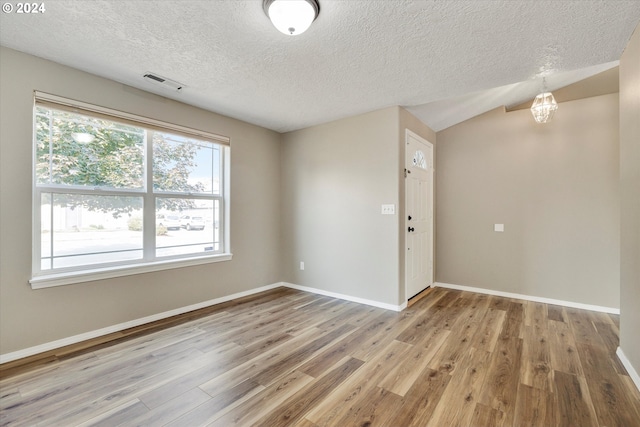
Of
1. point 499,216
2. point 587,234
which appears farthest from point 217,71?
point 587,234

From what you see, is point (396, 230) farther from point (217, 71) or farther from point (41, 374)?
point (41, 374)

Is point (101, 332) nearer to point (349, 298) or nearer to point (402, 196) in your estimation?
point (349, 298)

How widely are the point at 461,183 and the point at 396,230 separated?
177 centimetres

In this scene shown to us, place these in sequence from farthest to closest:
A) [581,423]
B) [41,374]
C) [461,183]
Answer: [461,183] → [41,374] → [581,423]

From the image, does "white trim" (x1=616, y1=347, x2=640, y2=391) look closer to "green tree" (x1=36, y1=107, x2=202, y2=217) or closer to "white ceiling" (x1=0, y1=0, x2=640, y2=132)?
"white ceiling" (x1=0, y1=0, x2=640, y2=132)

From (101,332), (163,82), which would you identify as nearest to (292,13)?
(163,82)

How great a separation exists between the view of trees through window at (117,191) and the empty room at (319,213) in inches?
0.8

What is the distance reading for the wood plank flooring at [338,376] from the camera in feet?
5.49

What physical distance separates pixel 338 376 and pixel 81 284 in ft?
8.21

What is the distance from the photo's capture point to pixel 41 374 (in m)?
2.09

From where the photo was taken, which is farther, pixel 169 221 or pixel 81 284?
pixel 169 221

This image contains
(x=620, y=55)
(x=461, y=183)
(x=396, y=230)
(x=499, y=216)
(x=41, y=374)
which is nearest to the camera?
(x=41, y=374)

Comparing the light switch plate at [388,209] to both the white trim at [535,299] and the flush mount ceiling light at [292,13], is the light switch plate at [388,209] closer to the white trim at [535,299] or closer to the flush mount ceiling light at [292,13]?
the white trim at [535,299]

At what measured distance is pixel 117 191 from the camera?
288cm
